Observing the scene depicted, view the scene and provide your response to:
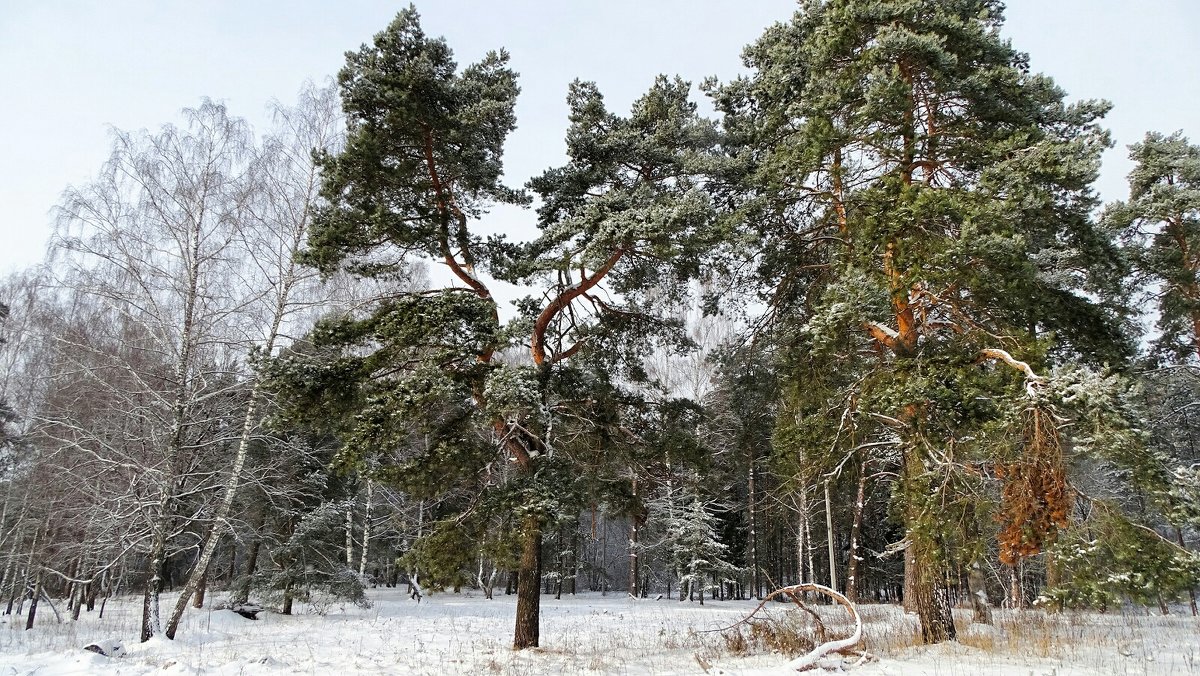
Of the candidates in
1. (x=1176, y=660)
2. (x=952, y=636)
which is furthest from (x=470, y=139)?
(x=1176, y=660)

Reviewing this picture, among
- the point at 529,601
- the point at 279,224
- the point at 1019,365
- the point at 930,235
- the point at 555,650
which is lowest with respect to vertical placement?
the point at 555,650

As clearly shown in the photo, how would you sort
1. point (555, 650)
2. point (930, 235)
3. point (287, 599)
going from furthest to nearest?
1. point (287, 599)
2. point (555, 650)
3. point (930, 235)

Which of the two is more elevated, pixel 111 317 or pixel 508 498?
pixel 111 317

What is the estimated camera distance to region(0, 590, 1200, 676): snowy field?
23.3 feet

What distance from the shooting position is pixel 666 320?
11453 millimetres

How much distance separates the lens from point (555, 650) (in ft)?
32.3

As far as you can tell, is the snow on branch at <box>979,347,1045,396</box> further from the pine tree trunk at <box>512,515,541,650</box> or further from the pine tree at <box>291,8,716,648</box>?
the pine tree trunk at <box>512,515,541,650</box>

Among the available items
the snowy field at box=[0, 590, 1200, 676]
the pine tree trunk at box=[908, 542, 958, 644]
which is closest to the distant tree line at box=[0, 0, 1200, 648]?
the pine tree trunk at box=[908, 542, 958, 644]

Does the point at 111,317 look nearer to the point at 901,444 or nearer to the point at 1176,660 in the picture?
the point at 901,444

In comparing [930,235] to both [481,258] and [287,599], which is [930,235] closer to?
[481,258]

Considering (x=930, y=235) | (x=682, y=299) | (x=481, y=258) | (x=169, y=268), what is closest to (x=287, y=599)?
(x=169, y=268)

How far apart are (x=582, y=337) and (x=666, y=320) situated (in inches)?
65.0

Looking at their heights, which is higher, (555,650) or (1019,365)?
(1019,365)

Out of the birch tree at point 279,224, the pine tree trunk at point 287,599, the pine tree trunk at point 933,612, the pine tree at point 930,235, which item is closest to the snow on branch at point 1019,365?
the pine tree at point 930,235
